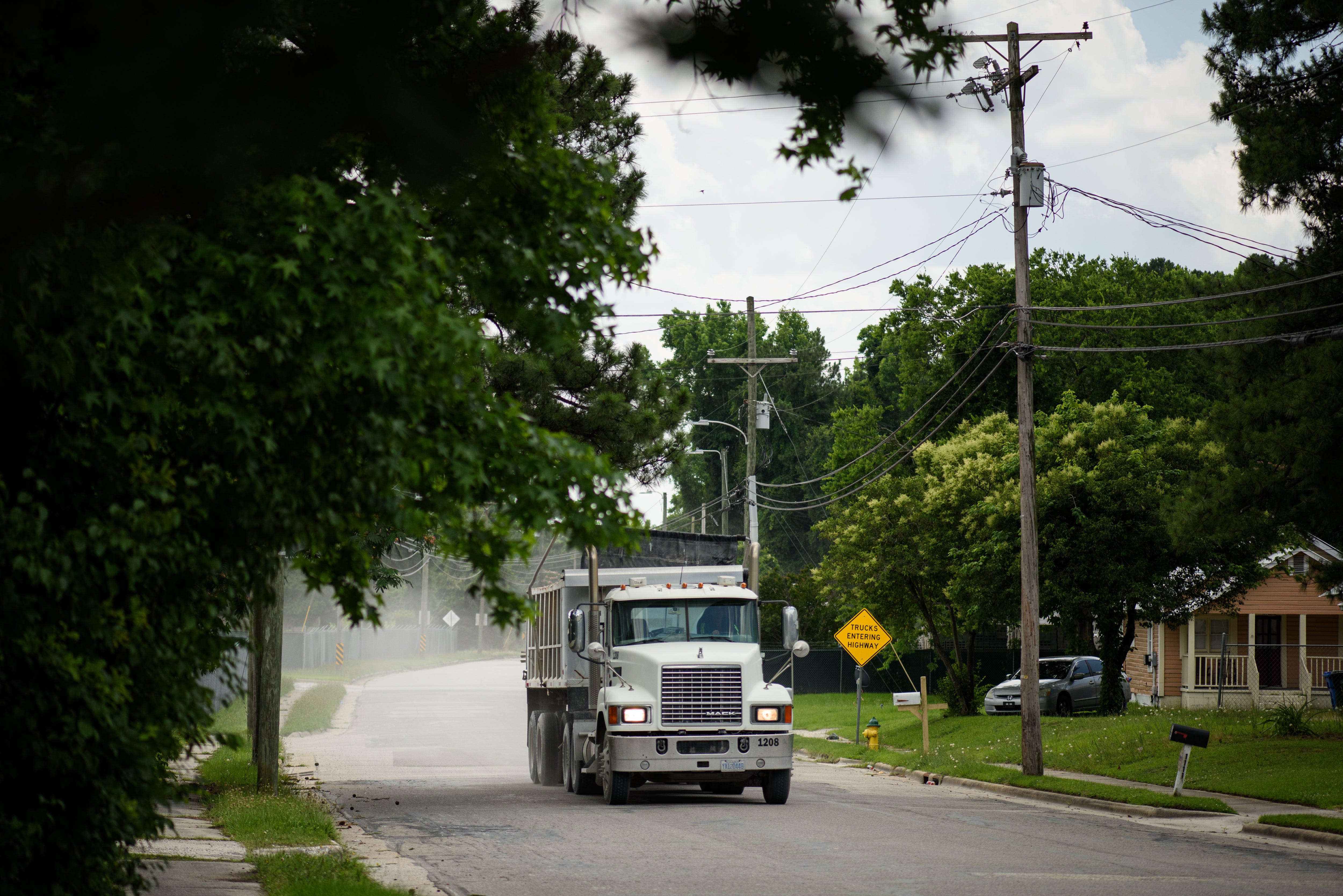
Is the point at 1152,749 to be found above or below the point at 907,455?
below

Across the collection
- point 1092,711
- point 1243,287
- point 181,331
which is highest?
point 1243,287

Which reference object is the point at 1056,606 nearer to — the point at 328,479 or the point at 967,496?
the point at 967,496

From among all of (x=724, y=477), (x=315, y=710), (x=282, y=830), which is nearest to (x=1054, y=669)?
(x=315, y=710)

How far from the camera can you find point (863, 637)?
28.3 meters

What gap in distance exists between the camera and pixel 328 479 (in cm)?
669

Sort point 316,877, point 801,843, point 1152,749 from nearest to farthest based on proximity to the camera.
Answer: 1. point 316,877
2. point 801,843
3. point 1152,749

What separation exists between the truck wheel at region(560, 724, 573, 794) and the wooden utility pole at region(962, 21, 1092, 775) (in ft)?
23.5

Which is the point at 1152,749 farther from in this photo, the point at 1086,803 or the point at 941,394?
the point at 941,394

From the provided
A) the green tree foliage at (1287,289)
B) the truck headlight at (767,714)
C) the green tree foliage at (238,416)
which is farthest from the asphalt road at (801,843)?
the green tree foliage at (1287,289)

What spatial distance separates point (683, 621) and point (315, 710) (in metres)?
26.4

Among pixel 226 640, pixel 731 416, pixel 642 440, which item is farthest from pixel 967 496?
pixel 731 416

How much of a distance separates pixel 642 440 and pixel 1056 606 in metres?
14.8

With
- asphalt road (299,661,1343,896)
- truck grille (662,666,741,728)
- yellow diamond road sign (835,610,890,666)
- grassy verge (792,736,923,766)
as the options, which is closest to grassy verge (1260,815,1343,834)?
asphalt road (299,661,1343,896)

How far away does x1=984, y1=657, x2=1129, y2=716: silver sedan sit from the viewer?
3728 centimetres
